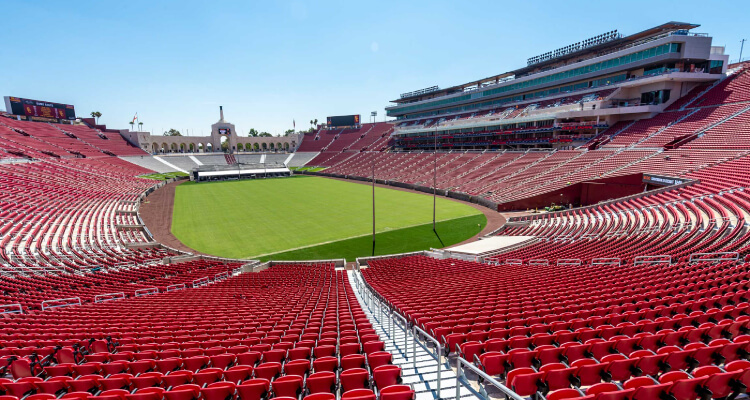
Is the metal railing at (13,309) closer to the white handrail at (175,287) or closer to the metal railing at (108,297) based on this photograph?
the metal railing at (108,297)

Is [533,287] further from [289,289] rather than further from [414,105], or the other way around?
[414,105]

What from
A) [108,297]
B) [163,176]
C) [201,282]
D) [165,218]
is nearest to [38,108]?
[163,176]

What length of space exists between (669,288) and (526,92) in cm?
6700

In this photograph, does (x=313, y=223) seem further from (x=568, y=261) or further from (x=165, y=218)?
(x=568, y=261)

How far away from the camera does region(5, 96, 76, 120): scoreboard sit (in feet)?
Answer: 267

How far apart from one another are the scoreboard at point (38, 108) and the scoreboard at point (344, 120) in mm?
74184

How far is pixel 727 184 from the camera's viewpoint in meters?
25.8

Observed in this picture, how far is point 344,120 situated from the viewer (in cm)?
12569

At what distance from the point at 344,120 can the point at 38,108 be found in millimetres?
83234

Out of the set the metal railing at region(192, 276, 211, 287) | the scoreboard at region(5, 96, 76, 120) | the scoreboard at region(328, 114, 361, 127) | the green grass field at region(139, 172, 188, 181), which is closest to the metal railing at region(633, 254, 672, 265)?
the metal railing at region(192, 276, 211, 287)

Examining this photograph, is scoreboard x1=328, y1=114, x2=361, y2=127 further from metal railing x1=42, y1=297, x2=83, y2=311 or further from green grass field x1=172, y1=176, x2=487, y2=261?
metal railing x1=42, y1=297, x2=83, y2=311

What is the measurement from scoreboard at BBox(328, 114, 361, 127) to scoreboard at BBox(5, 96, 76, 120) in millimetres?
74184

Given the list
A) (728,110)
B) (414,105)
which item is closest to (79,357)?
(728,110)

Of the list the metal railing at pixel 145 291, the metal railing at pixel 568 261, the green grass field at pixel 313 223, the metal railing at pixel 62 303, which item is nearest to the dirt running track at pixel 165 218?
the green grass field at pixel 313 223
